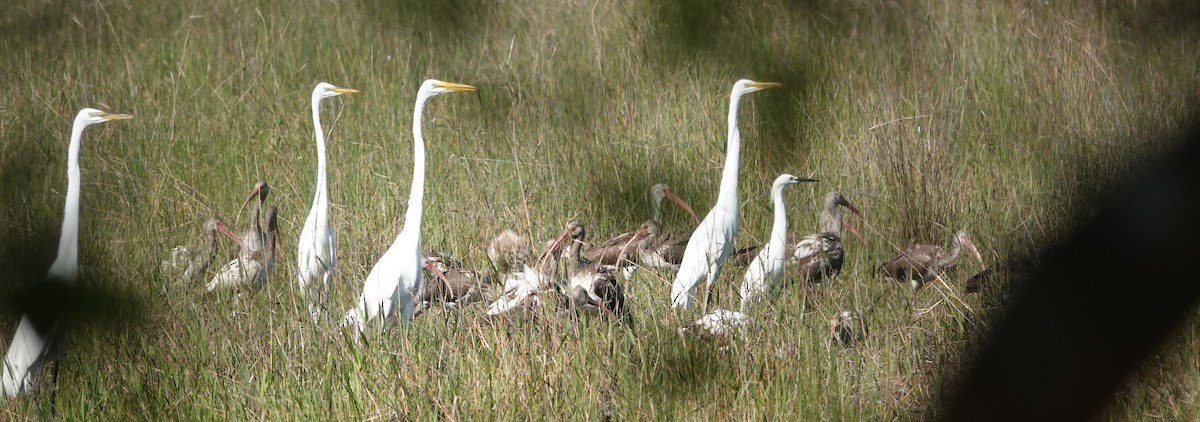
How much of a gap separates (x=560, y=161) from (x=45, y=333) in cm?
255

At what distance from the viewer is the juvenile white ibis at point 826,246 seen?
14.8 feet

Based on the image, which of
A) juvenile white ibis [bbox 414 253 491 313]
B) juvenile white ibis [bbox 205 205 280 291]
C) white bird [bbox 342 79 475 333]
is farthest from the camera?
juvenile white ibis [bbox 205 205 280 291]

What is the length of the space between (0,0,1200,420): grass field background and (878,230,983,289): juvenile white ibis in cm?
10

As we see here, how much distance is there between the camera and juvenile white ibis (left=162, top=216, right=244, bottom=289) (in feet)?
14.4

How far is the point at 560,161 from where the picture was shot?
544 cm

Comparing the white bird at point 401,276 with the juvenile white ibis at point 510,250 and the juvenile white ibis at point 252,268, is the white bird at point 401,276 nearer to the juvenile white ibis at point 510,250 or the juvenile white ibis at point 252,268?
the juvenile white ibis at point 252,268

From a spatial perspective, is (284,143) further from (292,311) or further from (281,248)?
(292,311)

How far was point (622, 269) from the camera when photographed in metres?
4.40

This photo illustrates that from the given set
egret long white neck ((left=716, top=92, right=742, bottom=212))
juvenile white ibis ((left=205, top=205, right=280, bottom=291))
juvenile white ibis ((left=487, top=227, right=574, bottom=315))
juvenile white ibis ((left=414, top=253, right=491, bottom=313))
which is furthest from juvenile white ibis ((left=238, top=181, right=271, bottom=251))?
egret long white neck ((left=716, top=92, right=742, bottom=212))

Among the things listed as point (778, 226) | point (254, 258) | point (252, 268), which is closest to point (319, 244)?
point (252, 268)

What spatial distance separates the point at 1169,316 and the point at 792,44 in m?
5.22

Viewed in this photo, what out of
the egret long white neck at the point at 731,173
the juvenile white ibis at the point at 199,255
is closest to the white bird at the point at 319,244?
the juvenile white ibis at the point at 199,255

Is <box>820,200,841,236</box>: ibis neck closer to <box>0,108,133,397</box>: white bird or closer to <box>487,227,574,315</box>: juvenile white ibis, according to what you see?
<box>487,227,574,315</box>: juvenile white ibis

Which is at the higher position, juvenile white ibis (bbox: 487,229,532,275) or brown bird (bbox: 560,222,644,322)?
A: brown bird (bbox: 560,222,644,322)
